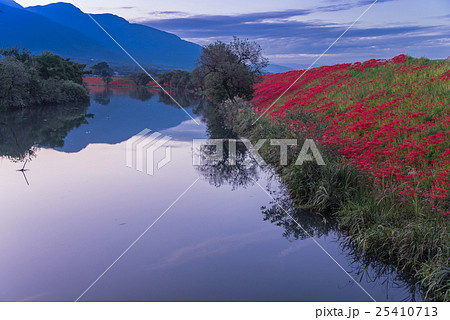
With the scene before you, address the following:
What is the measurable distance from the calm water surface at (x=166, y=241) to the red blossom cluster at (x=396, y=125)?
210 cm

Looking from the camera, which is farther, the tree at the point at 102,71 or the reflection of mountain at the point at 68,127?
the tree at the point at 102,71

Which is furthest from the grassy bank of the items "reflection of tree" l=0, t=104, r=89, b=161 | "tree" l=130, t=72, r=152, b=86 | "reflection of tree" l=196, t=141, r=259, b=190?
"tree" l=130, t=72, r=152, b=86

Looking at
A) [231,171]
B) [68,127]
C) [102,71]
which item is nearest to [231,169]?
[231,171]

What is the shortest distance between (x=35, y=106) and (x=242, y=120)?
94.0ft

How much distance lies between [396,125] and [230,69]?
20.5 meters

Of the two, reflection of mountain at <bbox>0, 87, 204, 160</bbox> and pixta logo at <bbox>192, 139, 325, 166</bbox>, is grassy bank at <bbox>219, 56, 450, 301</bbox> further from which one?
reflection of mountain at <bbox>0, 87, 204, 160</bbox>

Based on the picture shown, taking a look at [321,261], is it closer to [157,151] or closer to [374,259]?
[374,259]

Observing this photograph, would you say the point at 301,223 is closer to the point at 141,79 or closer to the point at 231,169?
the point at 231,169

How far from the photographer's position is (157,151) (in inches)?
762

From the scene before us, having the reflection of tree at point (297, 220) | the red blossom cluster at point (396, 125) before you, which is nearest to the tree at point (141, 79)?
the red blossom cluster at point (396, 125)

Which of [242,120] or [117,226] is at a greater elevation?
[242,120]

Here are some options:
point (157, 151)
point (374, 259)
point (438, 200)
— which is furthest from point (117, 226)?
point (157, 151)

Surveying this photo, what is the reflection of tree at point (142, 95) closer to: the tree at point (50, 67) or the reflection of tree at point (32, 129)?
the tree at point (50, 67)

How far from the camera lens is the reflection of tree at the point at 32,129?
19281mm
